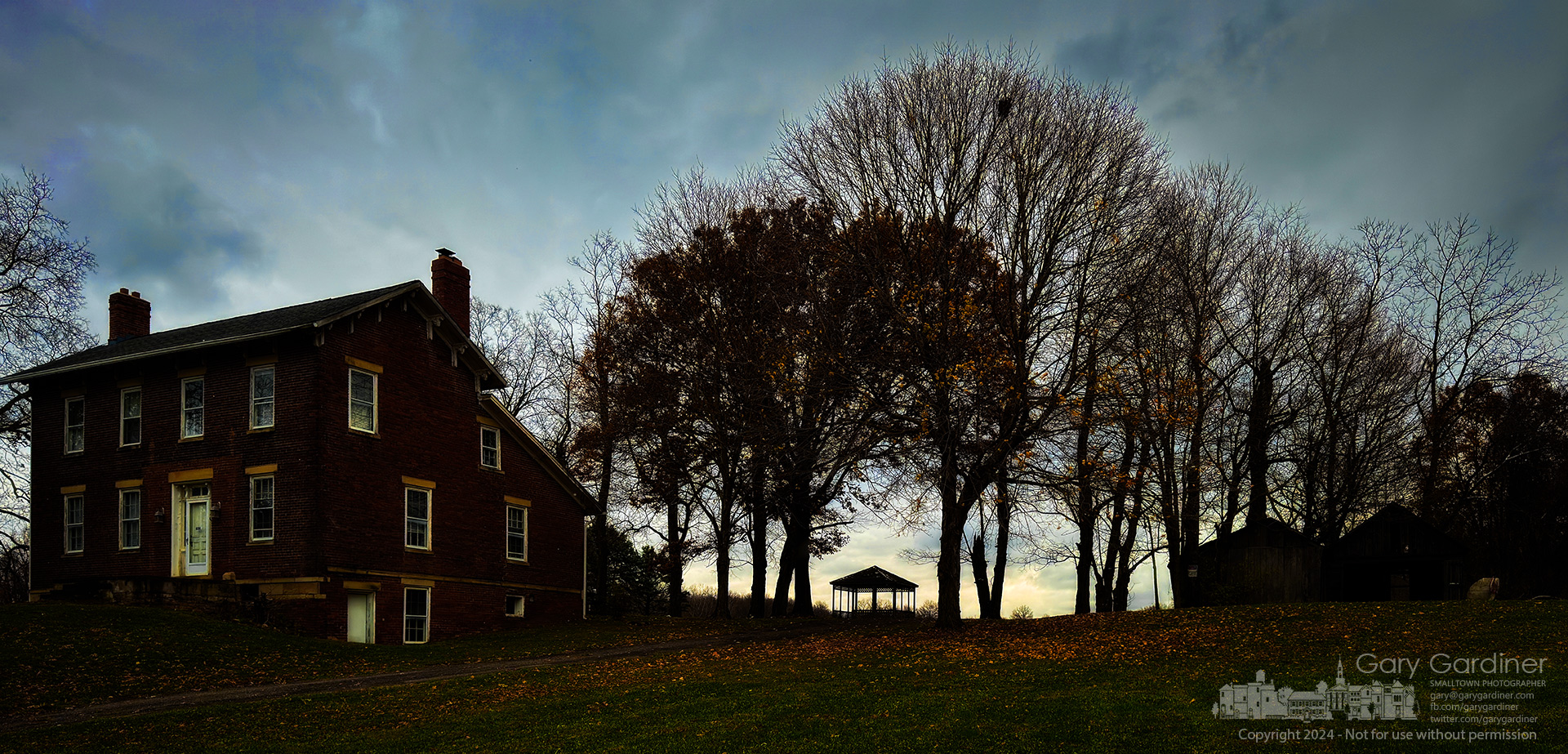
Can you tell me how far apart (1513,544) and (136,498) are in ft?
182

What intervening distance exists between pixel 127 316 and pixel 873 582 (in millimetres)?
32520

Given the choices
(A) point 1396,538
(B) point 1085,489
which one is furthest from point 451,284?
(A) point 1396,538

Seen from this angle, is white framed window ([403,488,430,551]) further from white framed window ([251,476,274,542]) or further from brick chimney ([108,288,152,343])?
brick chimney ([108,288,152,343])

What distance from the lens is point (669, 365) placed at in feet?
127

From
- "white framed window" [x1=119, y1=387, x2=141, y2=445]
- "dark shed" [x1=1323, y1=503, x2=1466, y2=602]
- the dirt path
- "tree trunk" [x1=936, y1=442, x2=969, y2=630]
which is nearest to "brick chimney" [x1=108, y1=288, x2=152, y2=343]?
"white framed window" [x1=119, y1=387, x2=141, y2=445]

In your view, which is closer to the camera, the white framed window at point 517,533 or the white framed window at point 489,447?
the white framed window at point 489,447

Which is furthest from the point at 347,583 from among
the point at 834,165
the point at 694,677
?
the point at 834,165

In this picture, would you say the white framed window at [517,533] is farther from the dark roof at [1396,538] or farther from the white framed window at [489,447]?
the dark roof at [1396,538]

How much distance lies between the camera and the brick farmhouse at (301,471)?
1134 inches

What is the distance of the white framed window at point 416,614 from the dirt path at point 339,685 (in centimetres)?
647

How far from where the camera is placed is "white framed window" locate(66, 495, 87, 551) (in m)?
33.1

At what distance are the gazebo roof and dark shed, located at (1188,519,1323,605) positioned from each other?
14.0m

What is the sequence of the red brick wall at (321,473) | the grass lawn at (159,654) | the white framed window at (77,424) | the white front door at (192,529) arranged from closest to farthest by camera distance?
the grass lawn at (159,654), the red brick wall at (321,473), the white front door at (192,529), the white framed window at (77,424)

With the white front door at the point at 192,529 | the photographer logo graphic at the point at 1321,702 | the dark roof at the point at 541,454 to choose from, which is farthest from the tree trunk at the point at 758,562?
the photographer logo graphic at the point at 1321,702
